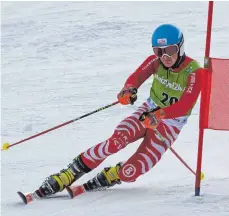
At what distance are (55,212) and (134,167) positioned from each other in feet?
3.39

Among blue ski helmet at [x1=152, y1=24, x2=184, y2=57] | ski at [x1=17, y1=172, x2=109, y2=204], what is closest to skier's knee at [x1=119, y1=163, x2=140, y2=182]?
ski at [x1=17, y1=172, x2=109, y2=204]

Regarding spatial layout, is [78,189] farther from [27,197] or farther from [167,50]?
[167,50]

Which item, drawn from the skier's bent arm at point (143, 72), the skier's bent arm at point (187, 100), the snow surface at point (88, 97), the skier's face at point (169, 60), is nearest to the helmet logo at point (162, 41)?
the skier's face at point (169, 60)

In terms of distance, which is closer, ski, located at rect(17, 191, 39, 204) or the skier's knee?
ski, located at rect(17, 191, 39, 204)

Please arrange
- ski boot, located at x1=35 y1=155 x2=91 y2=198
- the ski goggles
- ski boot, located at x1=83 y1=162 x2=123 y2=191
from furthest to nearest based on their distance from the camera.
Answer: ski boot, located at x1=83 y1=162 x2=123 y2=191 < ski boot, located at x1=35 y1=155 x2=91 y2=198 < the ski goggles

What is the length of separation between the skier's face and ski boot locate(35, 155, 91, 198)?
50.2 inches

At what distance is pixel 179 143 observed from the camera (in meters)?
8.09

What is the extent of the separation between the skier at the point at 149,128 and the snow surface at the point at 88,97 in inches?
7.5

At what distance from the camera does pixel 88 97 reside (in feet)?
34.5

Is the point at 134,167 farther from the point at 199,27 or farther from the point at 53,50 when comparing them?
the point at 199,27

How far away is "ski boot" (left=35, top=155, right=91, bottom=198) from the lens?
5.89 metres

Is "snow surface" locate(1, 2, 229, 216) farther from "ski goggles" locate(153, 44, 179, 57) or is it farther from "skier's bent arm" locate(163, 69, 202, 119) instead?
"ski goggles" locate(153, 44, 179, 57)

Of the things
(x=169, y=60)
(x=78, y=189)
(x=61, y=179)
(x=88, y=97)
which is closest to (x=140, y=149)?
(x=78, y=189)

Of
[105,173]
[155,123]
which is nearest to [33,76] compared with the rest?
[105,173]
